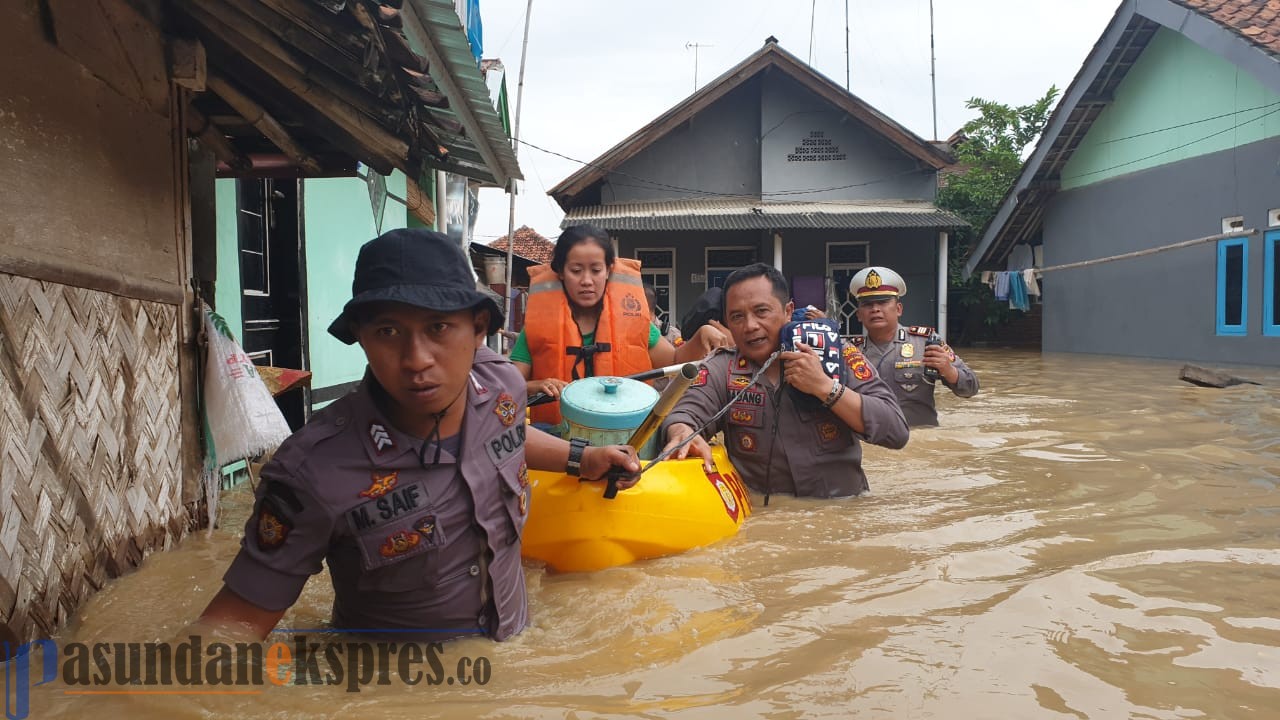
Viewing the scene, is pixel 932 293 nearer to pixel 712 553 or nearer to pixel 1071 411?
pixel 1071 411

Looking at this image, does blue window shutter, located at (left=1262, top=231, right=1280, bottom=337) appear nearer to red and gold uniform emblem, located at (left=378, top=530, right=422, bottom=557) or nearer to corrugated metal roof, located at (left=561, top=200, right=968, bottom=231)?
corrugated metal roof, located at (left=561, top=200, right=968, bottom=231)

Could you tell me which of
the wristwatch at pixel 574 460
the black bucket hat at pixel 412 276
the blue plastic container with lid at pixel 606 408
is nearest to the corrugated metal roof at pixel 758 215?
the blue plastic container with lid at pixel 606 408

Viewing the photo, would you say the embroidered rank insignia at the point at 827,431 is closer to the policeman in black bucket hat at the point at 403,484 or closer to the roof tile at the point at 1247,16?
the policeman in black bucket hat at the point at 403,484

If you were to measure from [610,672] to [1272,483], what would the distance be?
14.2ft

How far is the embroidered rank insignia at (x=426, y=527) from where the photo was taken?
2.18m

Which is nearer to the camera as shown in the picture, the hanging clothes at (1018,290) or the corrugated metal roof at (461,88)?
the corrugated metal roof at (461,88)

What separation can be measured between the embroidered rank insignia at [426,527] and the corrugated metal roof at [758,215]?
Answer: 14.6 metres

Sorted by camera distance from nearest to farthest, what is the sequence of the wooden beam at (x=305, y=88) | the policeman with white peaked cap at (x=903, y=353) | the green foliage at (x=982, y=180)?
1. the wooden beam at (x=305, y=88)
2. the policeman with white peaked cap at (x=903, y=353)
3. the green foliage at (x=982, y=180)

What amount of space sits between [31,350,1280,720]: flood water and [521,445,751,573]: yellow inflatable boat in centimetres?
9

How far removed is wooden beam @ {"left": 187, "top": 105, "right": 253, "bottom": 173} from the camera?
3.74m

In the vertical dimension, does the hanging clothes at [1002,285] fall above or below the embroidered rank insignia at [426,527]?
above

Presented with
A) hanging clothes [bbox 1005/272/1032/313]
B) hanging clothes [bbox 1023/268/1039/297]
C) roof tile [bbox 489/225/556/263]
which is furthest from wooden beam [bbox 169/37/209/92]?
roof tile [bbox 489/225/556/263]

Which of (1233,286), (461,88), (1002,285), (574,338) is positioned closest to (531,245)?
(1002,285)

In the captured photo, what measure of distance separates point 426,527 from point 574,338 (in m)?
2.25
